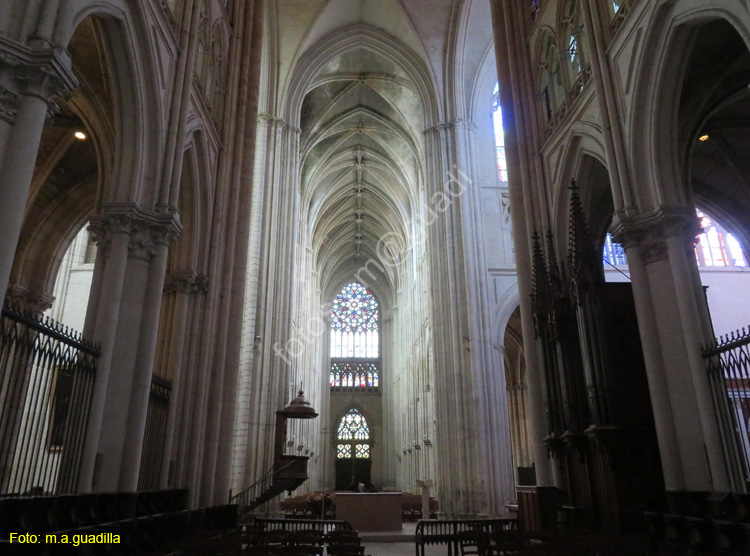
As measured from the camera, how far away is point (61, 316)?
19000 mm

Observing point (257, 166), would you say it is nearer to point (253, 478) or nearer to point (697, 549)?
point (253, 478)

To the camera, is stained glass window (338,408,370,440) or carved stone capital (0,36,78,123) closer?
carved stone capital (0,36,78,123)

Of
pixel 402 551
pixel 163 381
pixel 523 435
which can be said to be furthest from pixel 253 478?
pixel 523 435

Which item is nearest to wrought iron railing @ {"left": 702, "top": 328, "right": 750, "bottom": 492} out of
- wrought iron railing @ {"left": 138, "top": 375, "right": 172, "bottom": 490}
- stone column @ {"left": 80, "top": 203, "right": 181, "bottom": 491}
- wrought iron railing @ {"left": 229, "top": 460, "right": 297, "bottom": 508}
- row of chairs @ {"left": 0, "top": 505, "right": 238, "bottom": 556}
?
row of chairs @ {"left": 0, "top": 505, "right": 238, "bottom": 556}

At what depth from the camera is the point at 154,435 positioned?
9.20 metres

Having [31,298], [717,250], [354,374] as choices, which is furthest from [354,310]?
[31,298]

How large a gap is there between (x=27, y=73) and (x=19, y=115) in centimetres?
38

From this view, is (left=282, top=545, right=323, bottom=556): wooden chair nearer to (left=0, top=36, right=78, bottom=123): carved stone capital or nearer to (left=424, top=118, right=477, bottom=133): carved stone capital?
(left=0, top=36, right=78, bottom=123): carved stone capital

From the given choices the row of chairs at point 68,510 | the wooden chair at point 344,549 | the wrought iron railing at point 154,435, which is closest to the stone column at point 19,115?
the row of chairs at point 68,510

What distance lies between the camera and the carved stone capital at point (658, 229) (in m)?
8.06

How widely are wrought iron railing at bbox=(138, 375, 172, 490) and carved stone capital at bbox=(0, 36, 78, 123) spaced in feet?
15.2

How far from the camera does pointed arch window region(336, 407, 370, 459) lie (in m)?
46.1

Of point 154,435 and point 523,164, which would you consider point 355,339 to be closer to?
point 523,164

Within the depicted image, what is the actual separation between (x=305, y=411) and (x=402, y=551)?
5.77m
